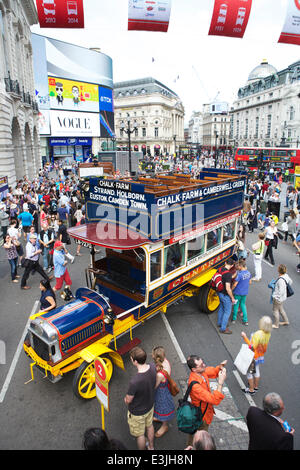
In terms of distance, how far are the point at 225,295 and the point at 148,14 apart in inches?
276

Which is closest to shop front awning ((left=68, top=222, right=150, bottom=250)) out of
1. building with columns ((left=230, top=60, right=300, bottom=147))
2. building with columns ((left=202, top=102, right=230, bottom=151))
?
building with columns ((left=230, top=60, right=300, bottom=147))

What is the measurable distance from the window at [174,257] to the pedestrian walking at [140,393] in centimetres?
261

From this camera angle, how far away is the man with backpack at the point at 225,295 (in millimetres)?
6656

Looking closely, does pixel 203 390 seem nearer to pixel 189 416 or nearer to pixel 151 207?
pixel 189 416

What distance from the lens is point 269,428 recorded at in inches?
123

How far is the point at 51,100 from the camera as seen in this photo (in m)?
44.9

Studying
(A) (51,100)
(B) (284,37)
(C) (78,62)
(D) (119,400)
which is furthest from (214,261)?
(C) (78,62)

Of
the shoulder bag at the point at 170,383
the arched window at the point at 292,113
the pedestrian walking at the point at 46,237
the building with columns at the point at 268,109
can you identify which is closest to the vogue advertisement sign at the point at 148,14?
the pedestrian walking at the point at 46,237

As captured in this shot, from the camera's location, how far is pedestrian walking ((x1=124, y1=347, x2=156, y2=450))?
12.1ft

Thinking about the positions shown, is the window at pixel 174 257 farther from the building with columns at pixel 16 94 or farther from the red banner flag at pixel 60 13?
the building with columns at pixel 16 94

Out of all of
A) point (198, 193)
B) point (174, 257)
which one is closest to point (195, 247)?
point (174, 257)

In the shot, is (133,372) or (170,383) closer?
(170,383)

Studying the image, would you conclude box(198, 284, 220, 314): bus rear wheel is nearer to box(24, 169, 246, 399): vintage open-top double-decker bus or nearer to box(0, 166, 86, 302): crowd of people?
box(24, 169, 246, 399): vintage open-top double-decker bus

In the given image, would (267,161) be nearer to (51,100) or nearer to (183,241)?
(51,100)
